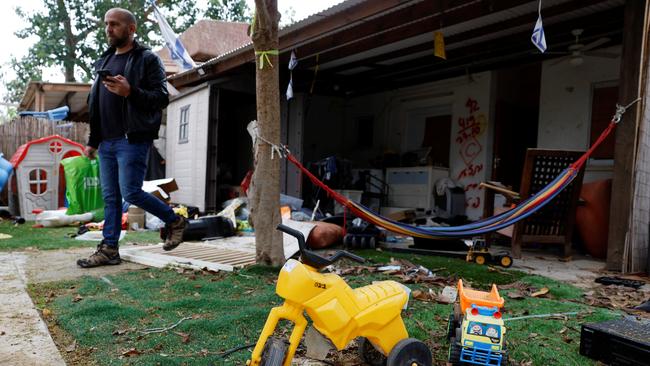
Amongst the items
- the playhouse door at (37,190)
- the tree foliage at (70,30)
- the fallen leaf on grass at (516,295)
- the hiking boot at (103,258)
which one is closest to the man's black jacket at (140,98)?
the hiking boot at (103,258)

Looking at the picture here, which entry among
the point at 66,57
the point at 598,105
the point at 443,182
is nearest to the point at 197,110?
the point at 443,182

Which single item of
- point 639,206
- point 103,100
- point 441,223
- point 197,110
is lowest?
point 441,223

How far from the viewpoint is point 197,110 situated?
27.7 feet

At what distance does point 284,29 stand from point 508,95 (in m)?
4.65

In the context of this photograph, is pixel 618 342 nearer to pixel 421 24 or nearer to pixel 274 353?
pixel 274 353

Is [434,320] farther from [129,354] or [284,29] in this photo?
[284,29]

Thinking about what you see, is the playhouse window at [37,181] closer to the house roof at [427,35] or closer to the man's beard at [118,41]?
the house roof at [427,35]

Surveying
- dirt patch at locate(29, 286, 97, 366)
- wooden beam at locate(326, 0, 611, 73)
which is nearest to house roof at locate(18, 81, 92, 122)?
wooden beam at locate(326, 0, 611, 73)

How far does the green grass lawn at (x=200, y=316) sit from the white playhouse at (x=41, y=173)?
557 centimetres

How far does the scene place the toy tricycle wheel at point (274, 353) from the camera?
1.28 m

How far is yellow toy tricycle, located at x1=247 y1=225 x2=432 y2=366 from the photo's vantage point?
4.25ft

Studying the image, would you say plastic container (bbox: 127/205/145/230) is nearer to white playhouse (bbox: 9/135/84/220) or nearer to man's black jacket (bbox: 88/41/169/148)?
white playhouse (bbox: 9/135/84/220)

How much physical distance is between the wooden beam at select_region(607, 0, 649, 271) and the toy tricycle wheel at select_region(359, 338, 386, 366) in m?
3.25

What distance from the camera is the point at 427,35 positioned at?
620cm
